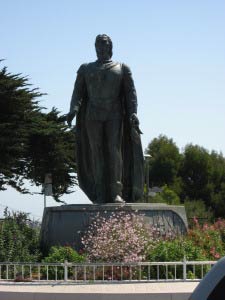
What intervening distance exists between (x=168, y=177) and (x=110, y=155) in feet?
152

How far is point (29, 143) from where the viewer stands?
1629 inches

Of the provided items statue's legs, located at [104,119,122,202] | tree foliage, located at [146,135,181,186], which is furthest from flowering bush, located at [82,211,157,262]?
tree foliage, located at [146,135,181,186]

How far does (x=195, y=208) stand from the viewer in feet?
155

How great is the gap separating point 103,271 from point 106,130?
3.96 metres

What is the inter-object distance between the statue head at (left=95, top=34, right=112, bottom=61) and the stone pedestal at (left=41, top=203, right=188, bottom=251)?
8.82 ft

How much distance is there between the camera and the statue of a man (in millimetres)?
13500

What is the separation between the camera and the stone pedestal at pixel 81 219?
12.5 m

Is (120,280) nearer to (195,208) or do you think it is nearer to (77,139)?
(77,139)

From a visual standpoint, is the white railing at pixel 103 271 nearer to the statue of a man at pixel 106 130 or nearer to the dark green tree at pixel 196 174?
the statue of a man at pixel 106 130

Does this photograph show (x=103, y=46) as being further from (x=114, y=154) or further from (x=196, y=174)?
(x=196, y=174)

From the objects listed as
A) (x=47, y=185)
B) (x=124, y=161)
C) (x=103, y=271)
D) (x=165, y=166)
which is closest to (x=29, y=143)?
(x=47, y=185)

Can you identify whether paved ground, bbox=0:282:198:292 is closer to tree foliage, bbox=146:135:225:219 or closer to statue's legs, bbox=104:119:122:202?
statue's legs, bbox=104:119:122:202

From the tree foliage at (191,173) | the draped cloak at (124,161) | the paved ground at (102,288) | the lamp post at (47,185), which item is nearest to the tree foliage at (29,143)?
the lamp post at (47,185)

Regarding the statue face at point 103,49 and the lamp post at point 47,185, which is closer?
the statue face at point 103,49
